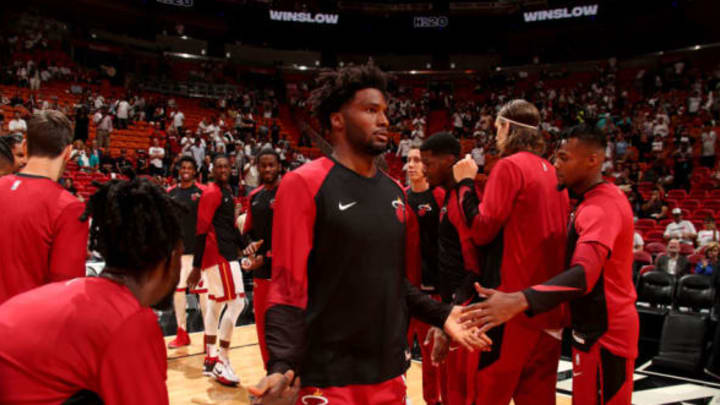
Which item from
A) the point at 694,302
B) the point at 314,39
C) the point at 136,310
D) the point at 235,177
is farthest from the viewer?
the point at 314,39

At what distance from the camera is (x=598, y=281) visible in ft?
8.72

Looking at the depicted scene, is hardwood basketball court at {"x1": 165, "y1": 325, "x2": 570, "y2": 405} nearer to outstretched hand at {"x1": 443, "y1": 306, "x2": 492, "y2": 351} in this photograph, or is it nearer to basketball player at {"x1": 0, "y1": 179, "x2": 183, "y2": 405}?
outstretched hand at {"x1": 443, "y1": 306, "x2": 492, "y2": 351}

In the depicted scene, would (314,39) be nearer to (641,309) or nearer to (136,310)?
(641,309)

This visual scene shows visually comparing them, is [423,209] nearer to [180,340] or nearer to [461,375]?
[461,375]

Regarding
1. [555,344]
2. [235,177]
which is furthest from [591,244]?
[235,177]

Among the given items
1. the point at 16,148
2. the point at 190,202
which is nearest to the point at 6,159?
the point at 16,148

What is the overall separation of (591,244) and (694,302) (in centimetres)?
556

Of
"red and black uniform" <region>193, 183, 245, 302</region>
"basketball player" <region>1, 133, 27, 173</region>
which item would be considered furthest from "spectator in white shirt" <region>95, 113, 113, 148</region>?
"basketball player" <region>1, 133, 27, 173</region>

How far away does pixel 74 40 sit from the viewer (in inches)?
891

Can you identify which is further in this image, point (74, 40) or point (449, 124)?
point (449, 124)

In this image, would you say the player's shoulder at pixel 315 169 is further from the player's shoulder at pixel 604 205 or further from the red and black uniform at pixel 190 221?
the red and black uniform at pixel 190 221

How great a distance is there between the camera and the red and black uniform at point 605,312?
2.59 m

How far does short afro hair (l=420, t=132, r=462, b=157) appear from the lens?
4.05 meters

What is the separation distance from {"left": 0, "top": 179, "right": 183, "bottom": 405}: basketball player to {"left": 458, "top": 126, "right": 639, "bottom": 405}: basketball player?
1687mm
